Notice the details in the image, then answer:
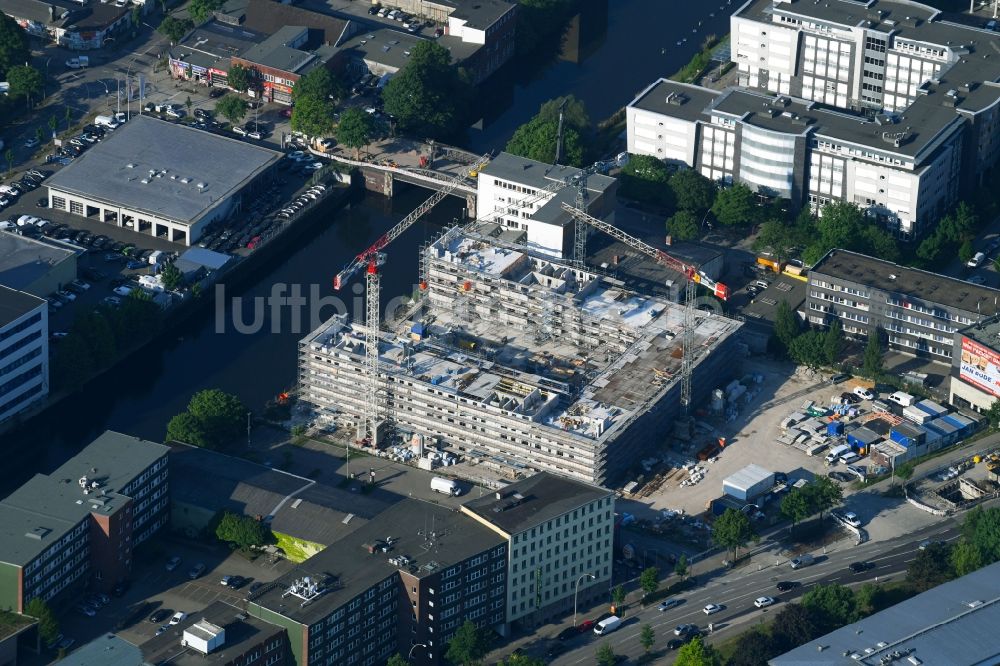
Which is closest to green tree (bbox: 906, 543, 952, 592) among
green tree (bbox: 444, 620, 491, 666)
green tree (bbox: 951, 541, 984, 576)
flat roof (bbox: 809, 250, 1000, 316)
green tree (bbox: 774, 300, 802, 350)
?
green tree (bbox: 951, 541, 984, 576)

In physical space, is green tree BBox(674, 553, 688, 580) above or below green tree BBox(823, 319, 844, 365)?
below

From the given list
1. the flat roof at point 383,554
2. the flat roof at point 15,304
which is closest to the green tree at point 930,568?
the flat roof at point 383,554

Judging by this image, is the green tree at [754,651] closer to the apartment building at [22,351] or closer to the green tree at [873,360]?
the green tree at [873,360]

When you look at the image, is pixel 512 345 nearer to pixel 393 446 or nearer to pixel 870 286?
pixel 393 446

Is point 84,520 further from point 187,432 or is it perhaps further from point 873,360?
point 873,360

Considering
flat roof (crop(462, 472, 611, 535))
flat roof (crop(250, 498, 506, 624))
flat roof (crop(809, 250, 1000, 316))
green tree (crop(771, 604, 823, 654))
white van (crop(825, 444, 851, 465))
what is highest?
flat roof (crop(462, 472, 611, 535))

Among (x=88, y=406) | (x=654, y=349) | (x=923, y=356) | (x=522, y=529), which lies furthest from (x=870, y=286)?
(x=88, y=406)

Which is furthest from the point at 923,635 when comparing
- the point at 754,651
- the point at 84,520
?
the point at 84,520

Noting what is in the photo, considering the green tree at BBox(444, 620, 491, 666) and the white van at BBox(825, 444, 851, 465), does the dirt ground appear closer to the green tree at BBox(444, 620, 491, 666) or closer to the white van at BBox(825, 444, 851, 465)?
the white van at BBox(825, 444, 851, 465)
